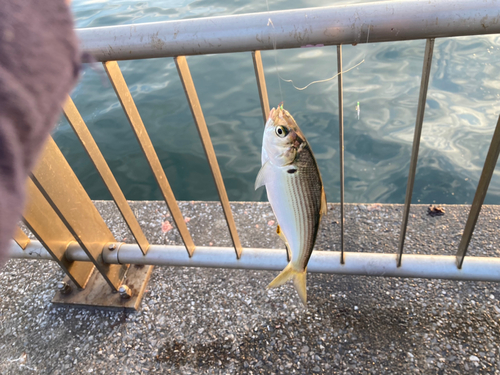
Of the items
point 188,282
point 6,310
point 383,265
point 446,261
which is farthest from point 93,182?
point 446,261

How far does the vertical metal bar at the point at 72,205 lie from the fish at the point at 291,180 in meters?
1.33

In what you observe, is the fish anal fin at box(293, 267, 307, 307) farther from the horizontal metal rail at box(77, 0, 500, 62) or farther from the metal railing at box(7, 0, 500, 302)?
the horizontal metal rail at box(77, 0, 500, 62)

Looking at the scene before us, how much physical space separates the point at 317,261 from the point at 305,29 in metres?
1.32

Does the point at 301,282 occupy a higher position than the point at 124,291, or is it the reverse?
the point at 301,282

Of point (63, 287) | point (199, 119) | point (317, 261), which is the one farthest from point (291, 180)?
point (63, 287)

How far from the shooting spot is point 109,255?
234 centimetres

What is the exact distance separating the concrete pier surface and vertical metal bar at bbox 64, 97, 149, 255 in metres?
0.53

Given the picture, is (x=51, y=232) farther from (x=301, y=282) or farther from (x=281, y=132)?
(x=281, y=132)

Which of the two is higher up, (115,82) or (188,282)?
(115,82)

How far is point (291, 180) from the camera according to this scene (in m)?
1.16

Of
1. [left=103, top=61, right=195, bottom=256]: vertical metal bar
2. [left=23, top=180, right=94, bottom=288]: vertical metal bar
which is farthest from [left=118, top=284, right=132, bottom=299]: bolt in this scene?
[left=103, top=61, right=195, bottom=256]: vertical metal bar

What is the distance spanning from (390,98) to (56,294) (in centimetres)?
449

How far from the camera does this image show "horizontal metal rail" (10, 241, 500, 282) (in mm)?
1878

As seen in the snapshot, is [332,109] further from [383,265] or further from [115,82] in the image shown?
[115,82]
